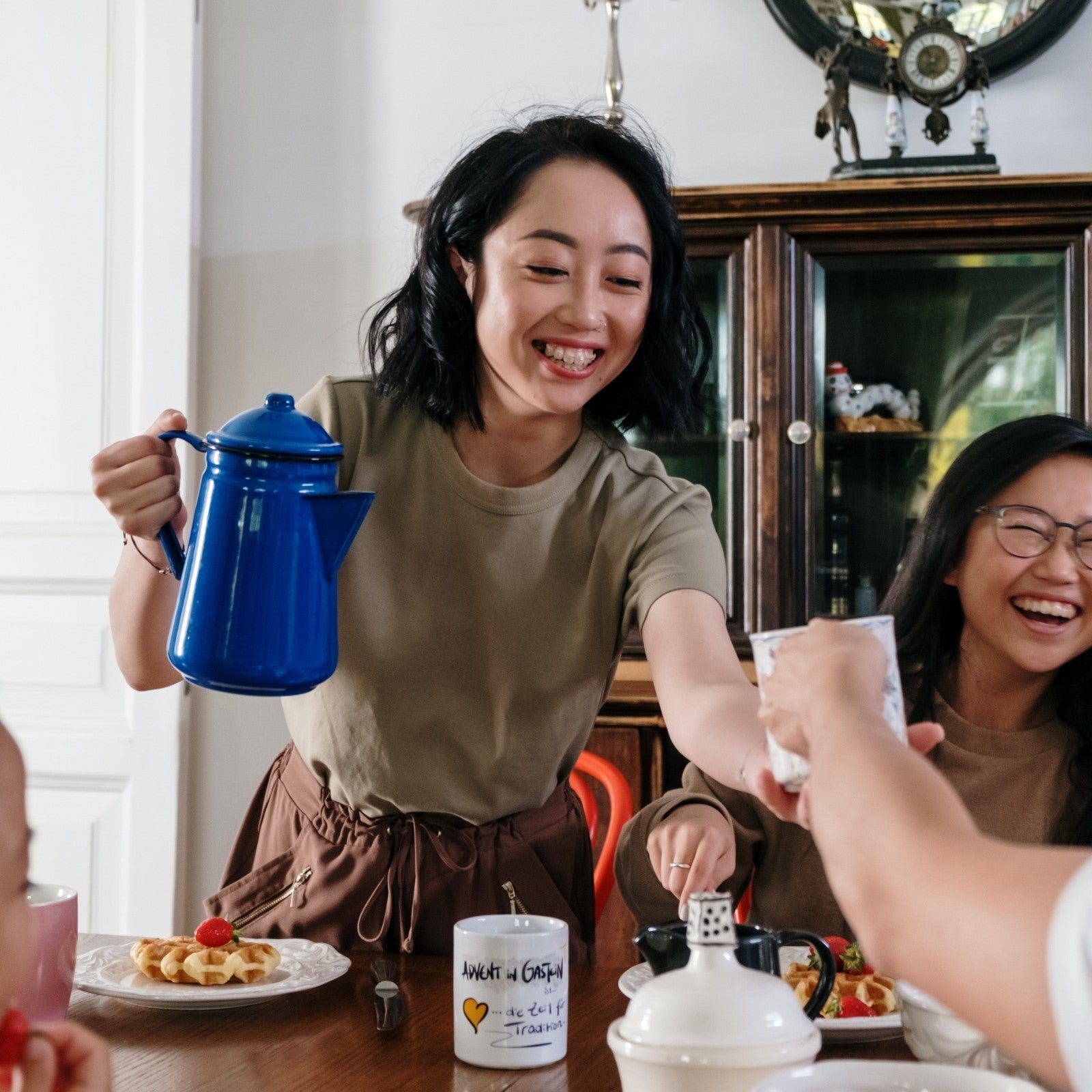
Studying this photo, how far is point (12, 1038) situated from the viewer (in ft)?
1.80

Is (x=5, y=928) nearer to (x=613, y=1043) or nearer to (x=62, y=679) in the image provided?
(x=613, y=1043)

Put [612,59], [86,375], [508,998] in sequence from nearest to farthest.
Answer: [508,998] < [612,59] < [86,375]

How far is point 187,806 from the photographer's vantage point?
10.1 feet

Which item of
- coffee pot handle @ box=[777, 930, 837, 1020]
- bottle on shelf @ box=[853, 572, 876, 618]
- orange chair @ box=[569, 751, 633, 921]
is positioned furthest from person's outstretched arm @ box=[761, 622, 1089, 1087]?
bottle on shelf @ box=[853, 572, 876, 618]

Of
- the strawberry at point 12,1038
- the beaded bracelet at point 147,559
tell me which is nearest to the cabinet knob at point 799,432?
Answer: the beaded bracelet at point 147,559

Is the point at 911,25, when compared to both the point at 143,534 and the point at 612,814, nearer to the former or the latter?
the point at 612,814

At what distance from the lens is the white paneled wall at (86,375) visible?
290 cm

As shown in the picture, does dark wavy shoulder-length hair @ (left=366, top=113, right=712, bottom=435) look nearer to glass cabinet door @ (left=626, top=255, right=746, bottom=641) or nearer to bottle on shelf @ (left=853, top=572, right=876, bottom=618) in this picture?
glass cabinet door @ (left=626, top=255, right=746, bottom=641)

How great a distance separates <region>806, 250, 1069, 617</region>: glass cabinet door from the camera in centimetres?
257

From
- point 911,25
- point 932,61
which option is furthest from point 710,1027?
point 911,25

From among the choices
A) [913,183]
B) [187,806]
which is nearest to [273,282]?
[187,806]

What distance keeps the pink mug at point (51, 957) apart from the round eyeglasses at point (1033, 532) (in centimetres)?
107

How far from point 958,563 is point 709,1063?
101cm

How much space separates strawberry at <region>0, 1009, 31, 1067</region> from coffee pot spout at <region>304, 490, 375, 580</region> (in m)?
0.59
